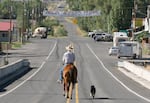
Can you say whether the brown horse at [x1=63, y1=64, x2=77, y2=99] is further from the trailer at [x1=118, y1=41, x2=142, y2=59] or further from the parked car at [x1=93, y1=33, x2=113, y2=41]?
the parked car at [x1=93, y1=33, x2=113, y2=41]

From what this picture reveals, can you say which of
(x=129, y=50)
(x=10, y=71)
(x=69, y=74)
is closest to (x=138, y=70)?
(x=10, y=71)

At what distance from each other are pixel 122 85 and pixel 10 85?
6.57 metres

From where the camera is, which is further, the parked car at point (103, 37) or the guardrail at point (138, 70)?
the parked car at point (103, 37)

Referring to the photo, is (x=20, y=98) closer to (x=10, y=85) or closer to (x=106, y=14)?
(x=10, y=85)

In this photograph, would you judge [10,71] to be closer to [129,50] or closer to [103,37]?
[129,50]

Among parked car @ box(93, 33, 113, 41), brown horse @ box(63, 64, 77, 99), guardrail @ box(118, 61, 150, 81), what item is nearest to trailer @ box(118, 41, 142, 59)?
guardrail @ box(118, 61, 150, 81)

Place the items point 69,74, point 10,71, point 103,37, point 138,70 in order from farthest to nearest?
point 103,37 → point 138,70 → point 10,71 → point 69,74

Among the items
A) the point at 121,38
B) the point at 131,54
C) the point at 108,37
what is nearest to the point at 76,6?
the point at 108,37

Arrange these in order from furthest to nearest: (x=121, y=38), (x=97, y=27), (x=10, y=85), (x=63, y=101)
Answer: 1. (x=97, y=27)
2. (x=121, y=38)
3. (x=10, y=85)
4. (x=63, y=101)

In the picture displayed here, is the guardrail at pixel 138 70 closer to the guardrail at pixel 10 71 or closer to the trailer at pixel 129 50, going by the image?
the guardrail at pixel 10 71

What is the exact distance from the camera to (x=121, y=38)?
8431 cm

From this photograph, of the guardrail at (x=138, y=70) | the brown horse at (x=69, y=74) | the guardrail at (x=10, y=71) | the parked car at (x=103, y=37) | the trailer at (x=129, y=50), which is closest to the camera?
the brown horse at (x=69, y=74)

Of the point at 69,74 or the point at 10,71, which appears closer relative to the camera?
the point at 69,74

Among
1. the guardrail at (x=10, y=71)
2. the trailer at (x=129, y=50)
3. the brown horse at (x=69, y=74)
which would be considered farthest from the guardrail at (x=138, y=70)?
the trailer at (x=129, y=50)
